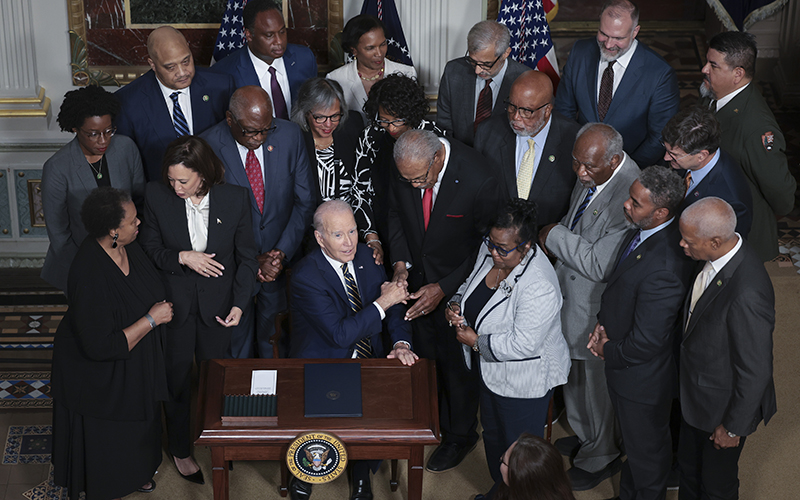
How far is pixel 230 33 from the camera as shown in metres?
5.90

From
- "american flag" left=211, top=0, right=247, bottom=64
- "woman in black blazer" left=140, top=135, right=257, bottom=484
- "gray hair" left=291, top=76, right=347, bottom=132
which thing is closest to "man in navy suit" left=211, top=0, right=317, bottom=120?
"american flag" left=211, top=0, right=247, bottom=64

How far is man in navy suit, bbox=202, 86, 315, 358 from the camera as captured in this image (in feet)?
15.0

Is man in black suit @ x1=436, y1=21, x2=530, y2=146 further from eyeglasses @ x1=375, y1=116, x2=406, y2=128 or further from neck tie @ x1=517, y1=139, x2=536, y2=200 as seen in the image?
eyeglasses @ x1=375, y1=116, x2=406, y2=128

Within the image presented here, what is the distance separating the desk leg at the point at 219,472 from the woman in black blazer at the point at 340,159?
1520mm

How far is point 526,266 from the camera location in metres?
3.93

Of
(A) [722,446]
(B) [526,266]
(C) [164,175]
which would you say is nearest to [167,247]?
(C) [164,175]

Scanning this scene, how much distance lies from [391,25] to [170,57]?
1.70 metres

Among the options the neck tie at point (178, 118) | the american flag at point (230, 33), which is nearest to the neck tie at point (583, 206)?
the neck tie at point (178, 118)

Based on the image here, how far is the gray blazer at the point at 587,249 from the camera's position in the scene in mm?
4234

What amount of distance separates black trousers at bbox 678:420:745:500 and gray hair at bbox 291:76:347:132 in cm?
250

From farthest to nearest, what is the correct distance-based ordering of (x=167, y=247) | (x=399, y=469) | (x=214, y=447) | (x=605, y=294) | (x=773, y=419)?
(x=773, y=419)
(x=399, y=469)
(x=167, y=247)
(x=605, y=294)
(x=214, y=447)

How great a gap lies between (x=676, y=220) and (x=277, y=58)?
2.73 meters

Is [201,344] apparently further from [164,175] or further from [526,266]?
[526,266]

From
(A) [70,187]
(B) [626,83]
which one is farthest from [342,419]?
(B) [626,83]
